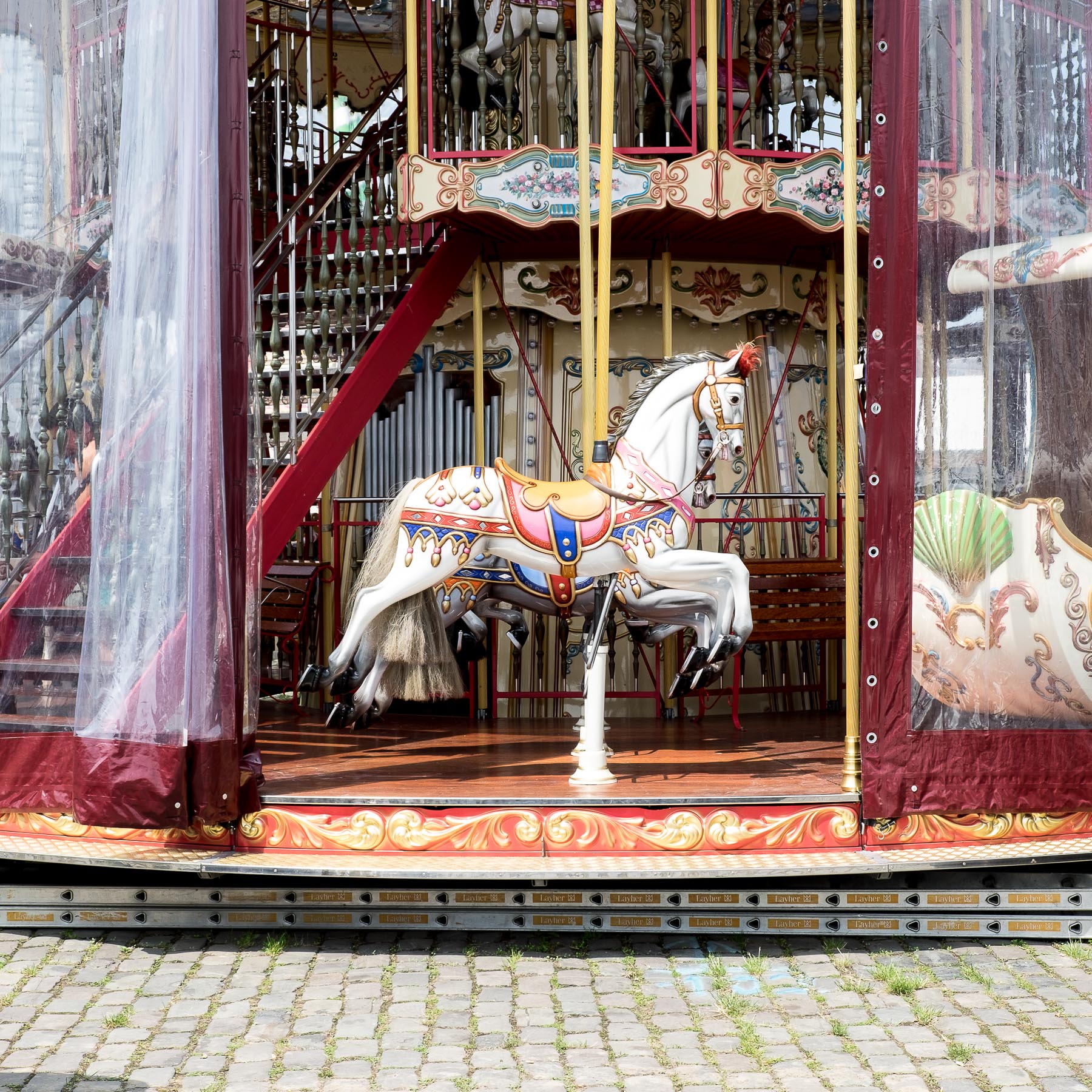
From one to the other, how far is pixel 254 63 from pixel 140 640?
7724 millimetres

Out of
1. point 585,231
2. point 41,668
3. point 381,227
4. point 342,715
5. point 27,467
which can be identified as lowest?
point 342,715

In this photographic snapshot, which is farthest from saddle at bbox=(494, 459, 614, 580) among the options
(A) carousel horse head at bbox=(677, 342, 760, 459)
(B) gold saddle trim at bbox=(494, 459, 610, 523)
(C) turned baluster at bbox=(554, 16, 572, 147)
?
(C) turned baluster at bbox=(554, 16, 572, 147)

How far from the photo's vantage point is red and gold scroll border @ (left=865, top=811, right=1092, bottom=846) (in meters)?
5.22

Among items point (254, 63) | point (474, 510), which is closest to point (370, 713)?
point (474, 510)

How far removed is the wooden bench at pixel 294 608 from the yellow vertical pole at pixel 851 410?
405 centimetres

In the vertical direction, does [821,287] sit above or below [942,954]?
above

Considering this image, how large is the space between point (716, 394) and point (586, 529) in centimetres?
92

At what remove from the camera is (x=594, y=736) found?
5.92 meters

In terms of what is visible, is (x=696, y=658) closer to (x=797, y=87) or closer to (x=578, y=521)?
(x=578, y=521)

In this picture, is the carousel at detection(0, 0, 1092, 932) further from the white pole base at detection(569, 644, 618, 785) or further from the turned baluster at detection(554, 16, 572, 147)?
the turned baluster at detection(554, 16, 572, 147)

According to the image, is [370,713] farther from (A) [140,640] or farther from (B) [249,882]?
(A) [140,640]

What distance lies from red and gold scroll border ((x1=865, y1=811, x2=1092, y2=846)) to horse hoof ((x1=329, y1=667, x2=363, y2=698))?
106 inches

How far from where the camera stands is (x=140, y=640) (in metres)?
5.11

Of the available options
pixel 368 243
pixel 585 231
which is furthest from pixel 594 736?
pixel 368 243
